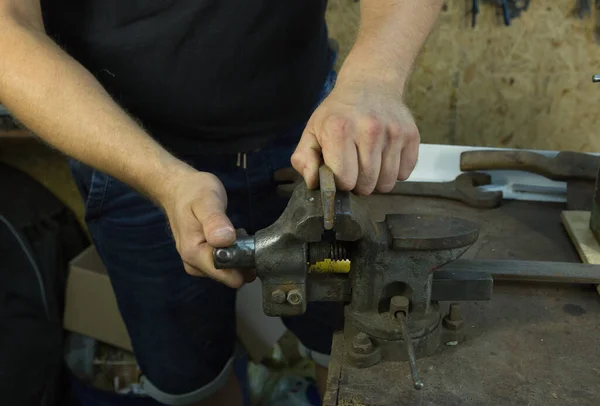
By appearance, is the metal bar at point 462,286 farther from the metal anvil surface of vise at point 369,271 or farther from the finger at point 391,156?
the finger at point 391,156

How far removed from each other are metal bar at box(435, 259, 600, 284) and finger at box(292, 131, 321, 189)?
0.91 feet

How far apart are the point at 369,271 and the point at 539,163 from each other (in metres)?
0.72

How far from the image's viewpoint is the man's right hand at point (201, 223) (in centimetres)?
81

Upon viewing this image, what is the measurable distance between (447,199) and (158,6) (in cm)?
71

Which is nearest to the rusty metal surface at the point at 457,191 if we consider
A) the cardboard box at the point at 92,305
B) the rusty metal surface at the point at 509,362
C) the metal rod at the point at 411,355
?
the rusty metal surface at the point at 509,362

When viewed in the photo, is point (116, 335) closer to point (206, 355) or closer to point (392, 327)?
point (206, 355)

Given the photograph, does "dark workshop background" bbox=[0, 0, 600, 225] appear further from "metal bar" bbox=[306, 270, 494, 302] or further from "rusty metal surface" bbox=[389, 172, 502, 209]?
"metal bar" bbox=[306, 270, 494, 302]

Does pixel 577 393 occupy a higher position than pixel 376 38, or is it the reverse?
pixel 376 38

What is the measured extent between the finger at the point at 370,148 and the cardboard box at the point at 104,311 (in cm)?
115

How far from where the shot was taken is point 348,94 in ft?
3.03

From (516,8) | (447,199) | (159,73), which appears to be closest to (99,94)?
(159,73)

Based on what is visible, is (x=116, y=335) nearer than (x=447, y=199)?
No

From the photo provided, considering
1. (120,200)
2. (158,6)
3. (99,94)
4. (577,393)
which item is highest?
(158,6)

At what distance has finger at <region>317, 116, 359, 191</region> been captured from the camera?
0.83 m
